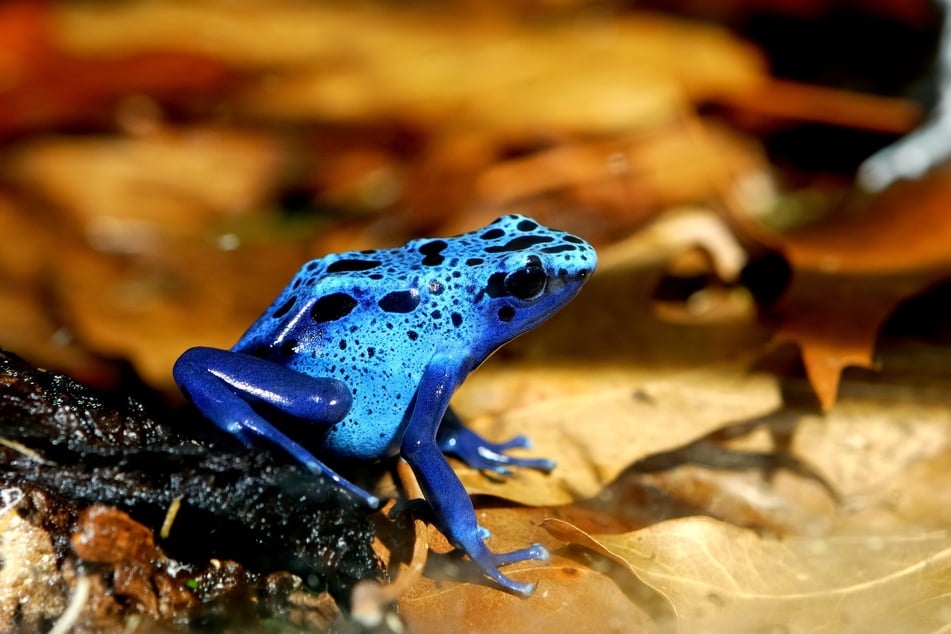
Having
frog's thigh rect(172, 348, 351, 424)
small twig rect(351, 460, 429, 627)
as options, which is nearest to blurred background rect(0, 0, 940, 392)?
frog's thigh rect(172, 348, 351, 424)

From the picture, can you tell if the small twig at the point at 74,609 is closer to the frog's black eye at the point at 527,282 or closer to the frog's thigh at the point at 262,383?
the frog's thigh at the point at 262,383

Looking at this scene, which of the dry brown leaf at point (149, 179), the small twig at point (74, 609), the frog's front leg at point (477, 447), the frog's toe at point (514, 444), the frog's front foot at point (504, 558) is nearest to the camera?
the small twig at point (74, 609)

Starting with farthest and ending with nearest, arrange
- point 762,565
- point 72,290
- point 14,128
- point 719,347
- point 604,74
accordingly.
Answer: point 604,74
point 14,128
point 72,290
point 719,347
point 762,565

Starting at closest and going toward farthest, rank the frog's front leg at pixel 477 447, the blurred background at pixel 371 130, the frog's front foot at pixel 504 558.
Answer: the frog's front foot at pixel 504 558
the frog's front leg at pixel 477 447
the blurred background at pixel 371 130

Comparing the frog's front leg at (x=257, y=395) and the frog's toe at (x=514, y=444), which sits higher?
the frog's front leg at (x=257, y=395)

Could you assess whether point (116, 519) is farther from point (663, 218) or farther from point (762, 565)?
point (663, 218)

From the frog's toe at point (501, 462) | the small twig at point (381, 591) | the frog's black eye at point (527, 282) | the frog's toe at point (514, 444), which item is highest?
the frog's black eye at point (527, 282)

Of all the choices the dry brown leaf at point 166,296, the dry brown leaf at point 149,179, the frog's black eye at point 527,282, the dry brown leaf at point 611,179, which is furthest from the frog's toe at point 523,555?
the dry brown leaf at point 149,179

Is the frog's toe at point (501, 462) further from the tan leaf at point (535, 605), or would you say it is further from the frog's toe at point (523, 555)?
the tan leaf at point (535, 605)

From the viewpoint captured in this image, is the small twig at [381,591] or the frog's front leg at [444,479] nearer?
the small twig at [381,591]

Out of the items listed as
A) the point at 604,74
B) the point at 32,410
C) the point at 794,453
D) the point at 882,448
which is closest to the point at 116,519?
the point at 32,410
